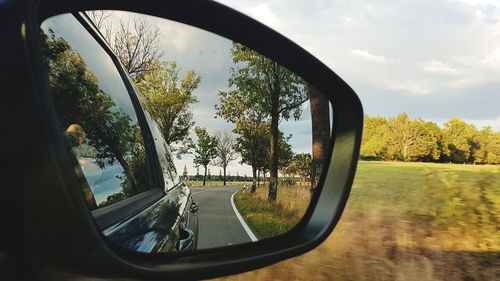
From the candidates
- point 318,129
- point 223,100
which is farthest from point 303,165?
point 223,100

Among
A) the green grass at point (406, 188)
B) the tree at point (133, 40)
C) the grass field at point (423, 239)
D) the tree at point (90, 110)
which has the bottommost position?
the grass field at point (423, 239)

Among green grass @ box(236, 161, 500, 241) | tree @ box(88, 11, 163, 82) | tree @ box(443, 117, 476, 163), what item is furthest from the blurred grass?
tree @ box(443, 117, 476, 163)

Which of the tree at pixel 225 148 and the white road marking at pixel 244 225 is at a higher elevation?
the tree at pixel 225 148

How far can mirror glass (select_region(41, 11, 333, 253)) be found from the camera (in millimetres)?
1415

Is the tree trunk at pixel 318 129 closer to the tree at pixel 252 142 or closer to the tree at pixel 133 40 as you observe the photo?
the tree at pixel 252 142

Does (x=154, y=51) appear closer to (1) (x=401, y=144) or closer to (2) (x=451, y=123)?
(1) (x=401, y=144)

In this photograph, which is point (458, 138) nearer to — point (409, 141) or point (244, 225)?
point (409, 141)

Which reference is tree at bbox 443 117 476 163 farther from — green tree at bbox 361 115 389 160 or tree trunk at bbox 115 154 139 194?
tree trunk at bbox 115 154 139 194

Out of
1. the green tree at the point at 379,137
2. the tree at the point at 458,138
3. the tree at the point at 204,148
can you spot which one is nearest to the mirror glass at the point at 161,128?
the tree at the point at 204,148

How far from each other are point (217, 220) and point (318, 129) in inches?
24.2

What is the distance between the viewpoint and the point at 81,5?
128cm

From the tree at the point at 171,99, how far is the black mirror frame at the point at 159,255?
0.16 m

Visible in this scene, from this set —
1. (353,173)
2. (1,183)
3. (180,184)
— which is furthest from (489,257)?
(1,183)

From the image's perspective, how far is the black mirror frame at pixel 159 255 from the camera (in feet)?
2.92
